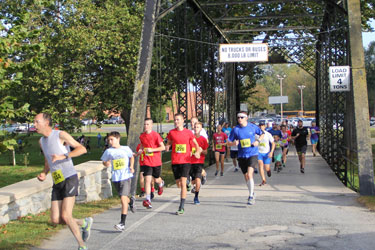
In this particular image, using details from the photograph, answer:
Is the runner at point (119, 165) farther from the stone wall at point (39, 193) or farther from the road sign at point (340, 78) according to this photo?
the road sign at point (340, 78)

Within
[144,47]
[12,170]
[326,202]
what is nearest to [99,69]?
[12,170]

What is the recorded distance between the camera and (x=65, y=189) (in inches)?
261

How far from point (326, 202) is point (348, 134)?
597 inches

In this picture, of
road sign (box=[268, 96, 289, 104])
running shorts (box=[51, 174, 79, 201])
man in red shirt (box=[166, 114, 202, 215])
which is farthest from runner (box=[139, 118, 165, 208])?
road sign (box=[268, 96, 289, 104])

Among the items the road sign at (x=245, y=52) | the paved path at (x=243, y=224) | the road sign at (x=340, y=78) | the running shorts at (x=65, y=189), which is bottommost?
the paved path at (x=243, y=224)

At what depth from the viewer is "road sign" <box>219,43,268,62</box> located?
1861 cm

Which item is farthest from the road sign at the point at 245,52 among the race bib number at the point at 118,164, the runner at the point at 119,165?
the race bib number at the point at 118,164

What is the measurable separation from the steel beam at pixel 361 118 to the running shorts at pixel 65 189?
7.29 metres

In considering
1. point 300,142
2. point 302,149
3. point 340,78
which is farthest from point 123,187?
point 300,142

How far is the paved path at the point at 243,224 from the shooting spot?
282 inches

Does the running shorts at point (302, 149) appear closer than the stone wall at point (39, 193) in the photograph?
No

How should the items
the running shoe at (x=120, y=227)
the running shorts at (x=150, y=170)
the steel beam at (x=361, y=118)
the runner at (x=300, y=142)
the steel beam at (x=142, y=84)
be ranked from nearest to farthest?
the running shoe at (x=120, y=227), the running shorts at (x=150, y=170), the steel beam at (x=361, y=118), the steel beam at (x=142, y=84), the runner at (x=300, y=142)

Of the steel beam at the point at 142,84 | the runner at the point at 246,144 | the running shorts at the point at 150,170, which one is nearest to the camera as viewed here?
the running shorts at the point at 150,170

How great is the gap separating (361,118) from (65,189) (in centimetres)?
757
